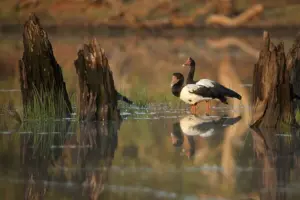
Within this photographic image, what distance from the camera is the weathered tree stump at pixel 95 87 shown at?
1049 cm

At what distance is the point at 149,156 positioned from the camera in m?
7.90

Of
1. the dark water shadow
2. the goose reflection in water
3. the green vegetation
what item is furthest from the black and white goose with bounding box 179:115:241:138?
the green vegetation

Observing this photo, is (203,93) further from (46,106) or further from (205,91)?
(46,106)

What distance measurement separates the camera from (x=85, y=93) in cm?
1052

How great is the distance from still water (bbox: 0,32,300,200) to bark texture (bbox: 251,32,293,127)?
0.25m

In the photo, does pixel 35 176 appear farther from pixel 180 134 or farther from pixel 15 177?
pixel 180 134

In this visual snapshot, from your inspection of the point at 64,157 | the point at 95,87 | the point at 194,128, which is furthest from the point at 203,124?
the point at 64,157

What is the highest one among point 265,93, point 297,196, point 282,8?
point 282,8

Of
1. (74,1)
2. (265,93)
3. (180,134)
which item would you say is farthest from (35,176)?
(74,1)

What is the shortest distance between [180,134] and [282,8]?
21799 millimetres

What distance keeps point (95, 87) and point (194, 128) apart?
135 cm

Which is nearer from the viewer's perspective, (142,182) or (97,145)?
(142,182)

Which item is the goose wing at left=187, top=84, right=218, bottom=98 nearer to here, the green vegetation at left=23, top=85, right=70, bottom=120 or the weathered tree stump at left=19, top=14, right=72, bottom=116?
the weathered tree stump at left=19, top=14, right=72, bottom=116

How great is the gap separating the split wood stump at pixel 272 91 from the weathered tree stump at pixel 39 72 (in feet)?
7.65
